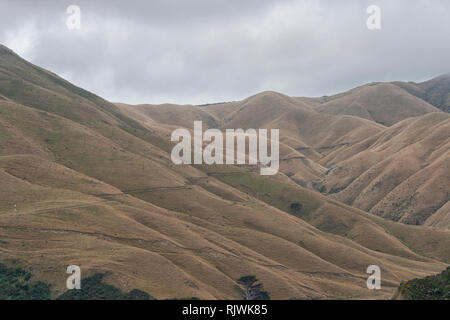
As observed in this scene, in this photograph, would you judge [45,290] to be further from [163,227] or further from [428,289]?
[428,289]

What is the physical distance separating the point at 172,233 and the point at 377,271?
52262 millimetres

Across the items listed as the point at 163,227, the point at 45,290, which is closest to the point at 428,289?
the point at 45,290

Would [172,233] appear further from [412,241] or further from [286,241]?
[412,241]

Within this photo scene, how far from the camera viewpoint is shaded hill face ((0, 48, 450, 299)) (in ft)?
293

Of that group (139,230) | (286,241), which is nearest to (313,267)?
(286,241)

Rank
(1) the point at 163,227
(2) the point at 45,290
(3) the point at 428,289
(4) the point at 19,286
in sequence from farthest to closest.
Answer: (1) the point at 163,227 < (4) the point at 19,286 < (2) the point at 45,290 < (3) the point at 428,289

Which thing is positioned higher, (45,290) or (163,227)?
(163,227)

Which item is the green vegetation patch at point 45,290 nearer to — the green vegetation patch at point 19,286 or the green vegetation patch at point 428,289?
the green vegetation patch at point 19,286

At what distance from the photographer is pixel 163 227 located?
378ft

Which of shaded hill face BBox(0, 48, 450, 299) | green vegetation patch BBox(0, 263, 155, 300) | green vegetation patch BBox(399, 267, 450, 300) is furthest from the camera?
shaded hill face BBox(0, 48, 450, 299)

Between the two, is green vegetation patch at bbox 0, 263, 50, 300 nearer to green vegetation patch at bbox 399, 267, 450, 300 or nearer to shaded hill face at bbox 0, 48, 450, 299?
shaded hill face at bbox 0, 48, 450, 299

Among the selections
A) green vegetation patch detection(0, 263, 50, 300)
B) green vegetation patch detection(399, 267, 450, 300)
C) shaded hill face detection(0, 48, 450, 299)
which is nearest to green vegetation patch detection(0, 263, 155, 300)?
green vegetation patch detection(0, 263, 50, 300)

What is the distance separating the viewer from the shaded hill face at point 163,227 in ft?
293

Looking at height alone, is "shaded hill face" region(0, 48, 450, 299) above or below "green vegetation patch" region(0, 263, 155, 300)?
above
